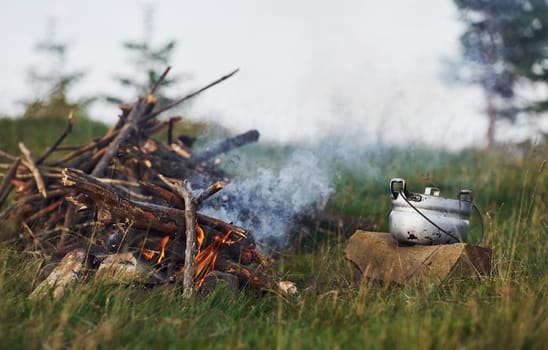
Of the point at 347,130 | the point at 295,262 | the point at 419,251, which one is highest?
the point at 347,130

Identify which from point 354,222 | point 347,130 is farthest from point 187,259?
point 347,130

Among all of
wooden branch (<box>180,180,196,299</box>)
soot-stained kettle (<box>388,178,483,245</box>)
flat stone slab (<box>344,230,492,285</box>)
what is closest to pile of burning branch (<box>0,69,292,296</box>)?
wooden branch (<box>180,180,196,299</box>)

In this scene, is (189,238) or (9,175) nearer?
(189,238)

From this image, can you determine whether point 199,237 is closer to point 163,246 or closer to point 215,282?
point 163,246

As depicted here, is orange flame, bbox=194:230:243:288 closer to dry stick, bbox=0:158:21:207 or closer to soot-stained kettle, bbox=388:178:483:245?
soot-stained kettle, bbox=388:178:483:245

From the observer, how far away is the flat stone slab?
4.04 m

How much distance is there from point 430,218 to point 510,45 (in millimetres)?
13120

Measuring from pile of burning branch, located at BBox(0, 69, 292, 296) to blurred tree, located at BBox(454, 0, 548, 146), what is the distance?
792 cm

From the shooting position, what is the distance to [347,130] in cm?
781

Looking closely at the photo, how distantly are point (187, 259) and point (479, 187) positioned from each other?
15.1ft

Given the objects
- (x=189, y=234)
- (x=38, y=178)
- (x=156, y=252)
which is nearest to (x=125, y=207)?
(x=156, y=252)

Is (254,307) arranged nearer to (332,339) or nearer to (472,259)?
(332,339)

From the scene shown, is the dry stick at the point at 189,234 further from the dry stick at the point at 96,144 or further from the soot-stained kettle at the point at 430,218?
the dry stick at the point at 96,144

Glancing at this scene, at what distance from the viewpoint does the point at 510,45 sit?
15.8 m
